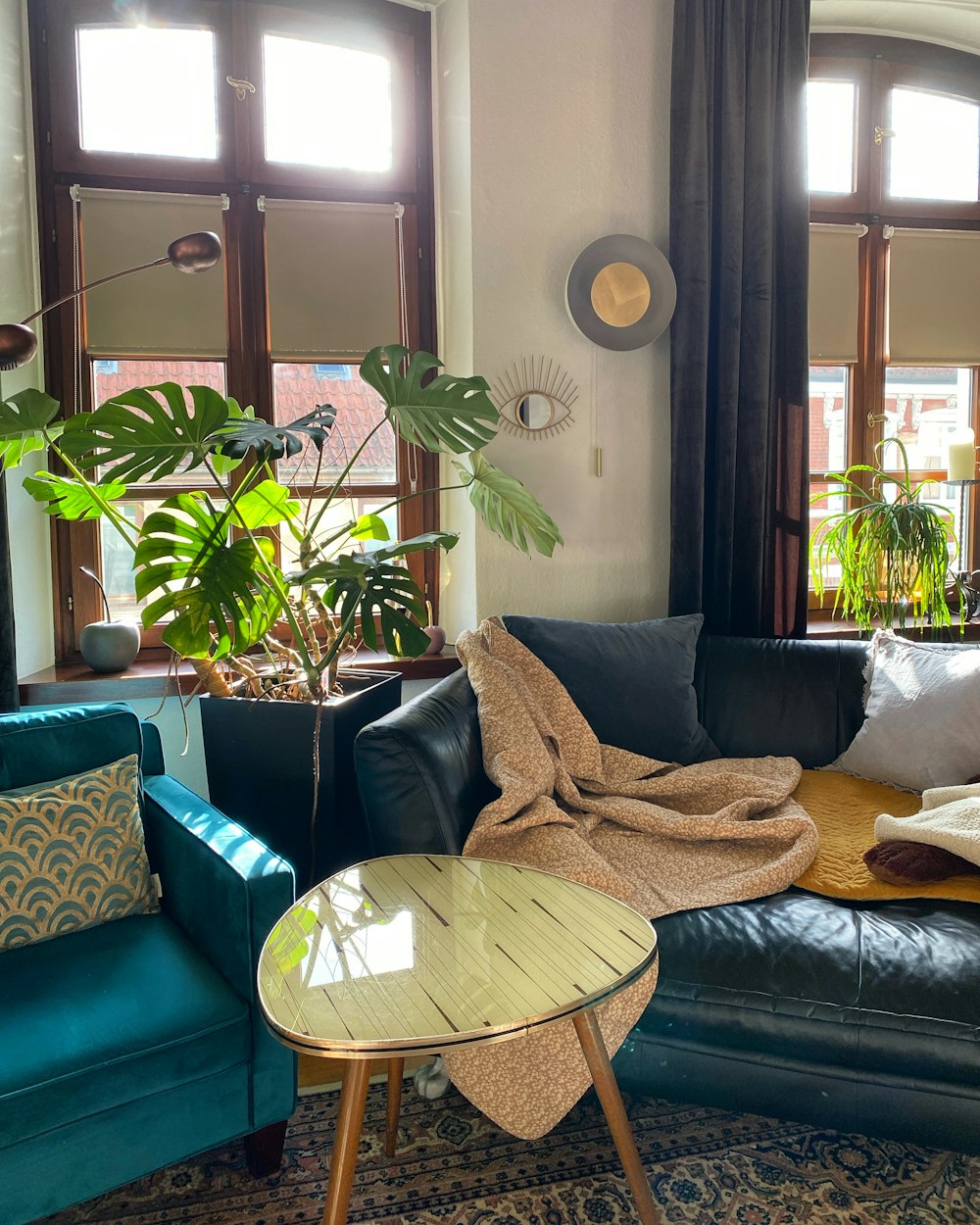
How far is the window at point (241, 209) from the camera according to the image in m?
2.84

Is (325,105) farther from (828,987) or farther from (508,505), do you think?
(828,987)

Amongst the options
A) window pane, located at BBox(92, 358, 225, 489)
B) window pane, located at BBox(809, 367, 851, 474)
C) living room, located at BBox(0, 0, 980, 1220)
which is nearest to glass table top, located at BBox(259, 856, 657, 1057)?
living room, located at BBox(0, 0, 980, 1220)

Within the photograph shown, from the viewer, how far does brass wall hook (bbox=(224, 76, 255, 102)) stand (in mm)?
2893

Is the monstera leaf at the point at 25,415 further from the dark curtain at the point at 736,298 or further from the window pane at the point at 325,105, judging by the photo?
the dark curtain at the point at 736,298

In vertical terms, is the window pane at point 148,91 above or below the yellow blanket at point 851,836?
above

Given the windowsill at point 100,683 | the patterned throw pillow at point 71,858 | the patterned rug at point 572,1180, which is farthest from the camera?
the windowsill at point 100,683

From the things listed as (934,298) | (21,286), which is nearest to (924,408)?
(934,298)

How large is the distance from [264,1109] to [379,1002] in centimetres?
54

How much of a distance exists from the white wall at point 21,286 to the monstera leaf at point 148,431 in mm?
764

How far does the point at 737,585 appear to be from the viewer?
121 inches

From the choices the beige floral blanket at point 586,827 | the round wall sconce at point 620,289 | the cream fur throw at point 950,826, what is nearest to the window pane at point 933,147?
the round wall sconce at point 620,289

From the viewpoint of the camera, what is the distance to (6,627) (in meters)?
2.35

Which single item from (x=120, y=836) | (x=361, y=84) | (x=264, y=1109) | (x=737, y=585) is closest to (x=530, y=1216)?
Answer: (x=264, y=1109)

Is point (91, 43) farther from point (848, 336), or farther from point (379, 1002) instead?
point (379, 1002)
